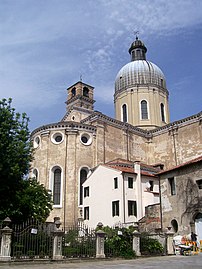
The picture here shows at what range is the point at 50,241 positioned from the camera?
54.3 feet

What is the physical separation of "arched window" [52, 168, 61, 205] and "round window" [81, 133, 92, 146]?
14.3 ft

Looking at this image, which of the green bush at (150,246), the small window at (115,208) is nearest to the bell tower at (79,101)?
the small window at (115,208)

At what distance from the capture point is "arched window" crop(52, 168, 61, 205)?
3554 centimetres

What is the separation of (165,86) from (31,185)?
3187 cm

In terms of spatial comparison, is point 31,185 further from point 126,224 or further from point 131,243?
point 131,243

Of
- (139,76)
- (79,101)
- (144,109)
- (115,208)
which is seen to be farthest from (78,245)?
(139,76)

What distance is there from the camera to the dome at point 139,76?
49.4 metres

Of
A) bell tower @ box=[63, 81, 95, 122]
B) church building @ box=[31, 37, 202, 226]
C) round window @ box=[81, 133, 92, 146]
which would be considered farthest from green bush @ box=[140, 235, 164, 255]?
bell tower @ box=[63, 81, 95, 122]

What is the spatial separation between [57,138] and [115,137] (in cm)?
741

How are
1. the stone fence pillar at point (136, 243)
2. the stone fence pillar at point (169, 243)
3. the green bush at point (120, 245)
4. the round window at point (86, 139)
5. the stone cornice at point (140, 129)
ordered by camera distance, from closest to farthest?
the green bush at point (120, 245) < the stone fence pillar at point (136, 243) < the stone fence pillar at point (169, 243) < the round window at point (86, 139) < the stone cornice at point (140, 129)

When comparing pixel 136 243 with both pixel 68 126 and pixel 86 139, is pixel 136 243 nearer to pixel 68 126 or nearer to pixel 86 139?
pixel 86 139

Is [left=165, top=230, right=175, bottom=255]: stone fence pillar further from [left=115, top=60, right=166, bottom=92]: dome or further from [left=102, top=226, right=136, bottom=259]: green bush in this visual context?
[left=115, top=60, right=166, bottom=92]: dome

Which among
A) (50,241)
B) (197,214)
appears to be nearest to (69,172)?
(197,214)

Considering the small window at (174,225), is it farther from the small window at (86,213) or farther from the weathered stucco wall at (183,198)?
the small window at (86,213)
